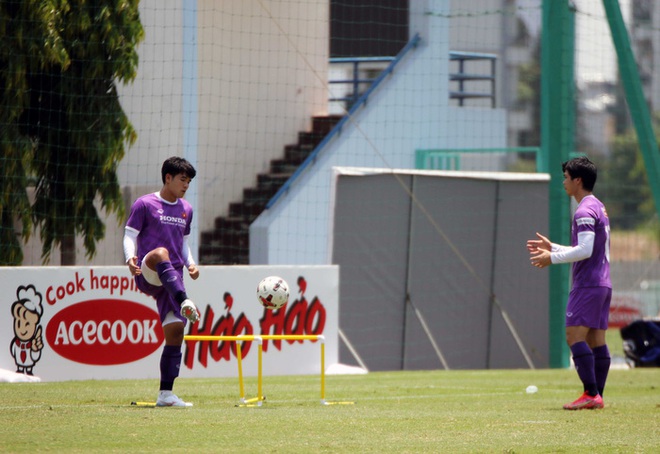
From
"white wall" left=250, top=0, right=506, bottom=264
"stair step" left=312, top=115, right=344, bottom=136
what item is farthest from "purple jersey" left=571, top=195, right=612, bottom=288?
"stair step" left=312, top=115, right=344, bottom=136

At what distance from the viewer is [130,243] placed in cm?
943

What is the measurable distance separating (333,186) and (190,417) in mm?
8874

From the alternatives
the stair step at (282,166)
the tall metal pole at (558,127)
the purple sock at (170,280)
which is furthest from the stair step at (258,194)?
the purple sock at (170,280)

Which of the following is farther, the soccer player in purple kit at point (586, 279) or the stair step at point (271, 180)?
the stair step at point (271, 180)

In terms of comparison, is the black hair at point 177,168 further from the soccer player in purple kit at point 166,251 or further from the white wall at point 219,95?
the white wall at point 219,95

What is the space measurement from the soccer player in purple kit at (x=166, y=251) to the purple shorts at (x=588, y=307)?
3045mm

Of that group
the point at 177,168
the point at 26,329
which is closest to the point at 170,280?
the point at 177,168

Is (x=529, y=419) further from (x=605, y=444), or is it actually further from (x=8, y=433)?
Result: (x=8, y=433)

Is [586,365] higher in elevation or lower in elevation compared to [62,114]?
lower

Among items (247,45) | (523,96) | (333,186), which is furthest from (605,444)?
(523,96)

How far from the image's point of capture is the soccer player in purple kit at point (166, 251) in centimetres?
926

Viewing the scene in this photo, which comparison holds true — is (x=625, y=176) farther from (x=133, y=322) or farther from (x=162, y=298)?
(x=162, y=298)

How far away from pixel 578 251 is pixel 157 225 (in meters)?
3.31

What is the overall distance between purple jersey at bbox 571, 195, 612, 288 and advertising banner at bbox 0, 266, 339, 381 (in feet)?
18.3
